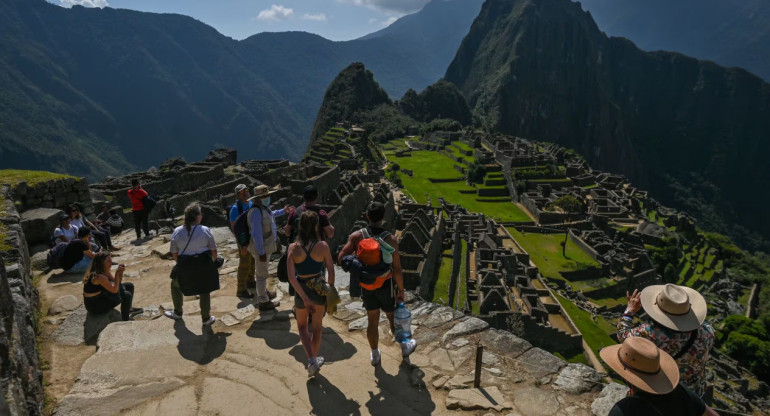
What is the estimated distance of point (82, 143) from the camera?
382 feet

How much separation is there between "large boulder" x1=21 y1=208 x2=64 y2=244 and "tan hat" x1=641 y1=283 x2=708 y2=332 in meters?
11.3

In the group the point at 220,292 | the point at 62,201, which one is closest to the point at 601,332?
the point at 220,292

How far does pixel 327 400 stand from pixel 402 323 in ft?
4.27

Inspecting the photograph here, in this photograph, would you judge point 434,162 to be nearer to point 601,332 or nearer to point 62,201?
point 601,332

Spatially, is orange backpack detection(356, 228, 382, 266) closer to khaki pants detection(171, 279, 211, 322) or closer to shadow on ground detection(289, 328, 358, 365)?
shadow on ground detection(289, 328, 358, 365)

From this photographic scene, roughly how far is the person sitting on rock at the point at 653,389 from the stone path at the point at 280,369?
71.5 inches

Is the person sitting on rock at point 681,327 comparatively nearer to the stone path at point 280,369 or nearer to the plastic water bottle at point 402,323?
the stone path at point 280,369

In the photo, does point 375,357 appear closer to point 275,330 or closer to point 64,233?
point 275,330

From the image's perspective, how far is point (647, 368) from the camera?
3.29 meters

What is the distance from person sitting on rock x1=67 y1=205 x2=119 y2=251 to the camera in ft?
30.6

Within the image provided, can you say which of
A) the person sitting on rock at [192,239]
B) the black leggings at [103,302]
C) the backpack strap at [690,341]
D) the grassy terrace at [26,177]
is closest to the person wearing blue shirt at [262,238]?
the person sitting on rock at [192,239]

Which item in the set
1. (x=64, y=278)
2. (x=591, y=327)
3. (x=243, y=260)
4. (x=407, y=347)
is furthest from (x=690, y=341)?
(x=591, y=327)

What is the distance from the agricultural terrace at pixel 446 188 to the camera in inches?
2045

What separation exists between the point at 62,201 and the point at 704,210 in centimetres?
20151
